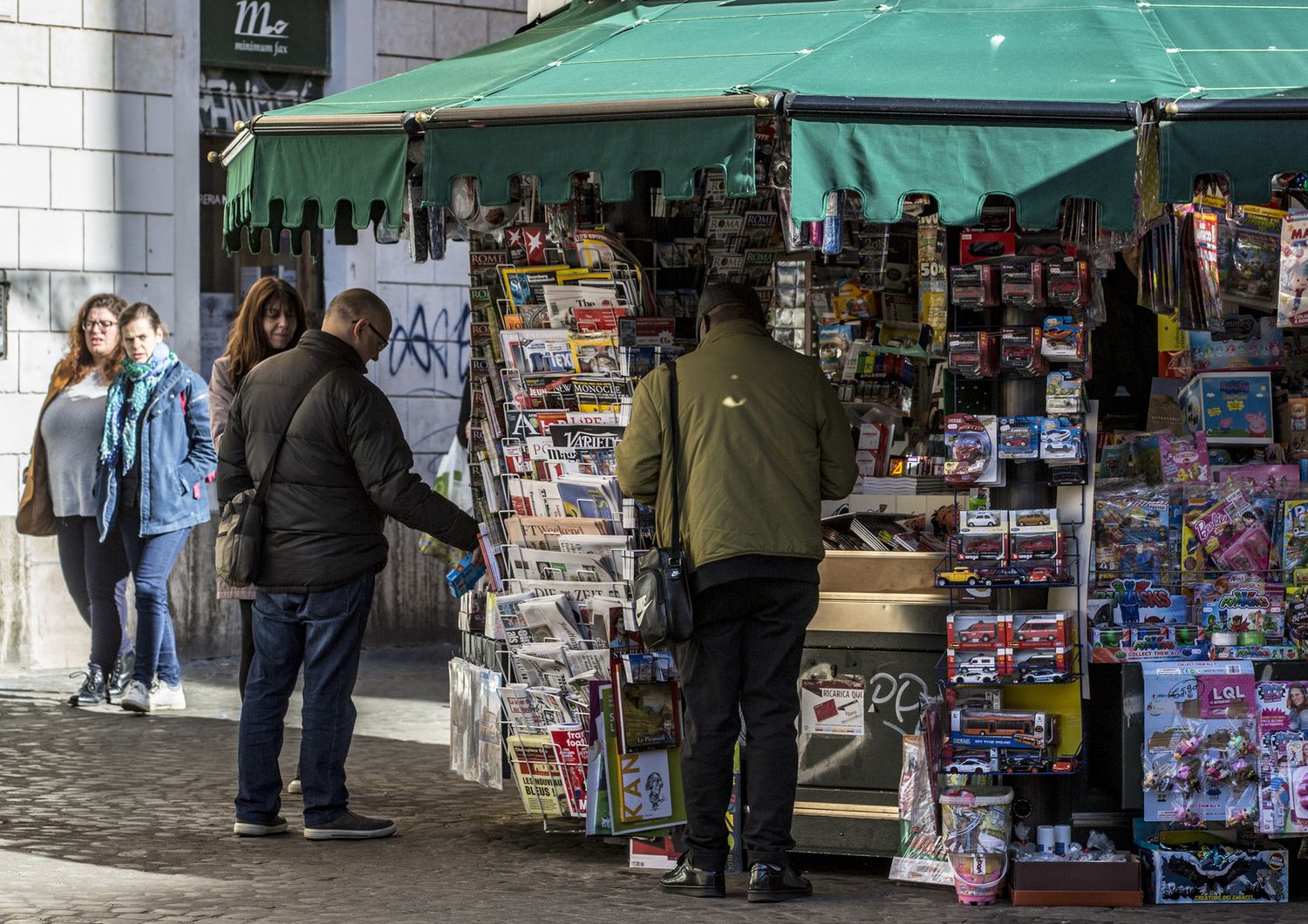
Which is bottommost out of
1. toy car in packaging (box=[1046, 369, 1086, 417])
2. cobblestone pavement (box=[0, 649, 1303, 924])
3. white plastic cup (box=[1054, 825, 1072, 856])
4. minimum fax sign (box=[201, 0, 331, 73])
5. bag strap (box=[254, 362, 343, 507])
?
cobblestone pavement (box=[0, 649, 1303, 924])

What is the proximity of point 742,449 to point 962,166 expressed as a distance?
40.1 inches

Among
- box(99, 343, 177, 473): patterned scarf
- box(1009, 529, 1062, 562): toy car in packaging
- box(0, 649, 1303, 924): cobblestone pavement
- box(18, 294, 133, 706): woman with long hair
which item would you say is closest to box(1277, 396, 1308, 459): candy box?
box(1009, 529, 1062, 562): toy car in packaging

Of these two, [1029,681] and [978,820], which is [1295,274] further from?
[978,820]

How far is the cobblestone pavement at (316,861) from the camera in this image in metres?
5.53

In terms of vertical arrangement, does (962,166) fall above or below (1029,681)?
above

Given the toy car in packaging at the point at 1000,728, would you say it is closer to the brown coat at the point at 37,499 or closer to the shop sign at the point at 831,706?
the shop sign at the point at 831,706

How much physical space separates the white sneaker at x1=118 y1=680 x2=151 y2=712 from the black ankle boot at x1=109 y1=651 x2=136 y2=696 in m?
0.21

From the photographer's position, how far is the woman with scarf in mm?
9234

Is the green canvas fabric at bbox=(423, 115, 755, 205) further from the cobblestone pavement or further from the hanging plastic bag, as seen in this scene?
the hanging plastic bag

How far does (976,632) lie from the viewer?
19.0ft

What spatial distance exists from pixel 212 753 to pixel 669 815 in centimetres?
288

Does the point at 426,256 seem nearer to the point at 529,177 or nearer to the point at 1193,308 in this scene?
the point at 529,177

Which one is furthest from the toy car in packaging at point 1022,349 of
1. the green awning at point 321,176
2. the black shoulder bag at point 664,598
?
the green awning at point 321,176

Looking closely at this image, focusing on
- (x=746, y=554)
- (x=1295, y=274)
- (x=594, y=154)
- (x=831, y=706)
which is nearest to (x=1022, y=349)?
(x=1295, y=274)
